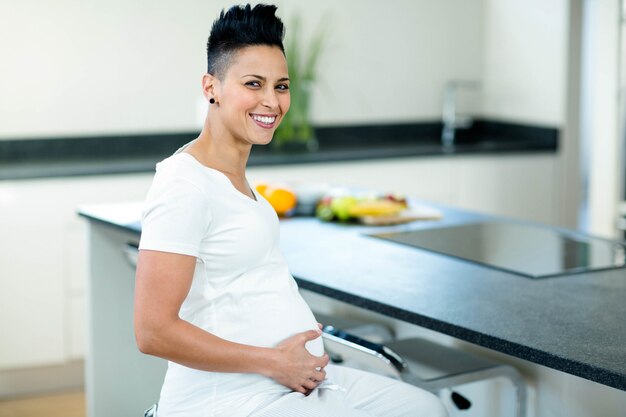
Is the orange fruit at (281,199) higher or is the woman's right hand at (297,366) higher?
the orange fruit at (281,199)

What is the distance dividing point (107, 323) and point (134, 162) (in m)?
1.31

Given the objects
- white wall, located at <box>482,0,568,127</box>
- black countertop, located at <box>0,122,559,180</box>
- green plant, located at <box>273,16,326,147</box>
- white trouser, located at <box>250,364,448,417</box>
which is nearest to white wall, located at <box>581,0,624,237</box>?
white wall, located at <box>482,0,568,127</box>

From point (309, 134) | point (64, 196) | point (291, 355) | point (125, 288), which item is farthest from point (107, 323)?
point (309, 134)

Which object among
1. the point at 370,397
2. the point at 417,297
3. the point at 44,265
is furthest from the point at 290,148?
the point at 370,397

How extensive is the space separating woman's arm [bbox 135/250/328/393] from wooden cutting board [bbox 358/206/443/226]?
1393mm

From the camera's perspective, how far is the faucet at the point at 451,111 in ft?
18.5

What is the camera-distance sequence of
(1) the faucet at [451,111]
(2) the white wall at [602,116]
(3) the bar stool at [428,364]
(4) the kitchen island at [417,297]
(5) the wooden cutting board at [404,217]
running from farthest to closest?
(1) the faucet at [451,111]
(2) the white wall at [602,116]
(5) the wooden cutting board at [404,217]
(3) the bar stool at [428,364]
(4) the kitchen island at [417,297]

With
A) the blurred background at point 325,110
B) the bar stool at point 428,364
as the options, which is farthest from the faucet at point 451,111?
the bar stool at point 428,364

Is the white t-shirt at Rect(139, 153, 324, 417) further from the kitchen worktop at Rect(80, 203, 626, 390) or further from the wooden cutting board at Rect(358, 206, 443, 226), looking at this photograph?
the wooden cutting board at Rect(358, 206, 443, 226)

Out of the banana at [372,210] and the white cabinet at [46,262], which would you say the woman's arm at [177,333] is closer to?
the banana at [372,210]

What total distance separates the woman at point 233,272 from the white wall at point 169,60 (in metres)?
2.86

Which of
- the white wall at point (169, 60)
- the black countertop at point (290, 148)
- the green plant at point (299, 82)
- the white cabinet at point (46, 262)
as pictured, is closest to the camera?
the white cabinet at point (46, 262)

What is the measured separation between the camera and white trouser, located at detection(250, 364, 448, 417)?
1948 millimetres

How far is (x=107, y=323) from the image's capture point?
11.0 ft
